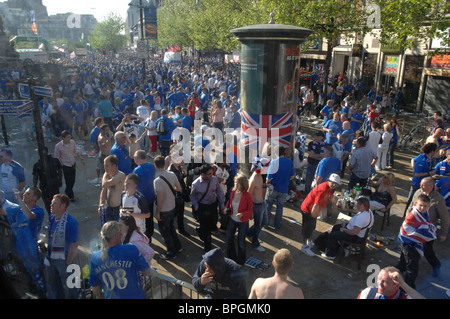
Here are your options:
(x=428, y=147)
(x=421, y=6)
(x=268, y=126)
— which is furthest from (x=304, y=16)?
(x=428, y=147)

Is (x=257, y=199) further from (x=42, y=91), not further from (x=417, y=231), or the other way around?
(x=42, y=91)

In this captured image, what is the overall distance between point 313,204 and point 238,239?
1.47 meters

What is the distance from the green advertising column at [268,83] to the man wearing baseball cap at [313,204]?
2943 millimetres

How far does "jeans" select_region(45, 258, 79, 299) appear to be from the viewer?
14.0ft

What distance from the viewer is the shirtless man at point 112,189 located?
5625 mm

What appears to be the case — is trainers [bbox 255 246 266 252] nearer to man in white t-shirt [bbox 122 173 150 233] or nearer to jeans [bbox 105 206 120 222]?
man in white t-shirt [bbox 122 173 150 233]

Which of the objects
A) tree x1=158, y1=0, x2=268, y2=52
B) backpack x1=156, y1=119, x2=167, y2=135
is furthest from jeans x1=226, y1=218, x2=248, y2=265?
tree x1=158, y1=0, x2=268, y2=52

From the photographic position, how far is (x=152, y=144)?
1054 centimetres

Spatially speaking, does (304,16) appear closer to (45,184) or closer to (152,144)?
(152,144)

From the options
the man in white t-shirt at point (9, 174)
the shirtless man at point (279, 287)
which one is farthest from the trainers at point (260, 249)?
the man in white t-shirt at point (9, 174)

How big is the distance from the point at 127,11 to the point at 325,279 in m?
145

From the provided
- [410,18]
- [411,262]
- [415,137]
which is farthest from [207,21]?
[411,262]

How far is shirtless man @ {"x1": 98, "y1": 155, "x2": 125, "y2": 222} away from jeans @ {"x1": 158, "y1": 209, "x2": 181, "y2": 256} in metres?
0.79

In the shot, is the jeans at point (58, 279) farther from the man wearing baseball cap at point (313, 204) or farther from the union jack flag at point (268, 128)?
the union jack flag at point (268, 128)
